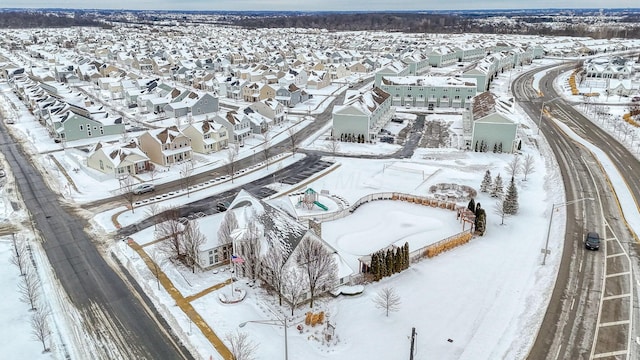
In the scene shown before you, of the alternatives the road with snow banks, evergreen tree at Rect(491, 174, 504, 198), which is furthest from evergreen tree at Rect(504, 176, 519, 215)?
the road with snow banks

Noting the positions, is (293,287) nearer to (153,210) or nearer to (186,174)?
(153,210)

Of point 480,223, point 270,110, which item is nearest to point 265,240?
point 480,223

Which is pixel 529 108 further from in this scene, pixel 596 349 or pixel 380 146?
pixel 596 349

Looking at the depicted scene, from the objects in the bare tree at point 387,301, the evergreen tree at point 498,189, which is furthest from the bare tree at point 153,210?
the evergreen tree at point 498,189

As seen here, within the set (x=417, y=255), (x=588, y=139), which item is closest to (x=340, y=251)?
(x=417, y=255)

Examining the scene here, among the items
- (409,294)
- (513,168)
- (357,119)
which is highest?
(357,119)

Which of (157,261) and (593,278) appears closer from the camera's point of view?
(593,278)
